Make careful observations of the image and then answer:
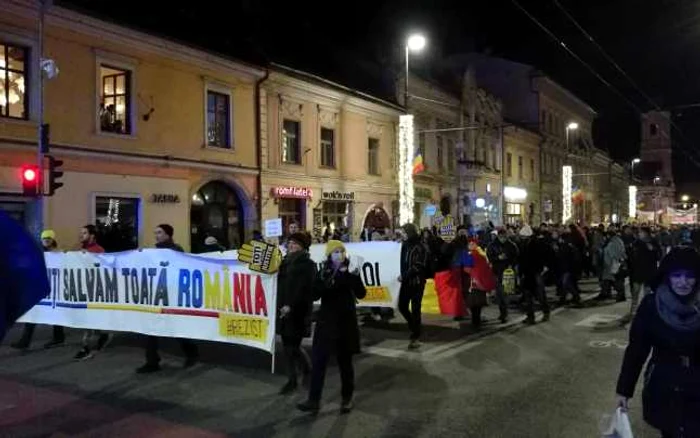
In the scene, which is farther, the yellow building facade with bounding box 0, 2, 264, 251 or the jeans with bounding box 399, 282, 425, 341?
the yellow building facade with bounding box 0, 2, 264, 251

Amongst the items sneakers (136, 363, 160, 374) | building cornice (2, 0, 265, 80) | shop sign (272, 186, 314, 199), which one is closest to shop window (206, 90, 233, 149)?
building cornice (2, 0, 265, 80)

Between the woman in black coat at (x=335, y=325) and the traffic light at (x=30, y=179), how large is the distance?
9.24 meters

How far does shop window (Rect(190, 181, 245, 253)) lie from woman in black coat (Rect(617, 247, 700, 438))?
56.4ft

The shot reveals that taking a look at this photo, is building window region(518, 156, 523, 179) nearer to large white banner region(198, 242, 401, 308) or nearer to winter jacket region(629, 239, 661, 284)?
winter jacket region(629, 239, 661, 284)

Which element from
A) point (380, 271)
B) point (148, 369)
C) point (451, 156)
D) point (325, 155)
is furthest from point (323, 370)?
point (451, 156)

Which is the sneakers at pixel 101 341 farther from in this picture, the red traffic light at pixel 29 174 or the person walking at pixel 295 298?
the red traffic light at pixel 29 174

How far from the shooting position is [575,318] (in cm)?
1283

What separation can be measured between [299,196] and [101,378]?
1623 cm

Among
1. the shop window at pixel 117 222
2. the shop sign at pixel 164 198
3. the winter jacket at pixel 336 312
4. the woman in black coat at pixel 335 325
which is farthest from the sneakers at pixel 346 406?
the shop sign at pixel 164 198

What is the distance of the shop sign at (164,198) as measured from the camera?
61.8 ft

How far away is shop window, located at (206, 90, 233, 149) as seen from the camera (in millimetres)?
21062

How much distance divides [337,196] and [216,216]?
6049 millimetres

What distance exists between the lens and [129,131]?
18.5 metres

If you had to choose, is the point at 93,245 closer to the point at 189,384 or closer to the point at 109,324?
the point at 109,324
